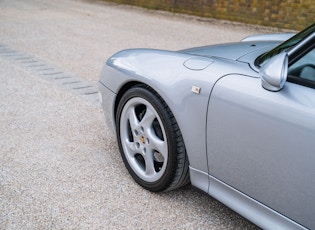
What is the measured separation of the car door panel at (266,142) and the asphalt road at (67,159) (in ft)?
1.69

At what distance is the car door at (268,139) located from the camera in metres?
A: 1.47

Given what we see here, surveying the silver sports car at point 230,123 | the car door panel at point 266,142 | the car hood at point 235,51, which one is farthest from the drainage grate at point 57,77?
the car door panel at point 266,142

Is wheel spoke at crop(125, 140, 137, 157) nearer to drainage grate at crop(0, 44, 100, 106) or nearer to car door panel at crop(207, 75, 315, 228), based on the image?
car door panel at crop(207, 75, 315, 228)

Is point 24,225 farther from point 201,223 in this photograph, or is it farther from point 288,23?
point 288,23

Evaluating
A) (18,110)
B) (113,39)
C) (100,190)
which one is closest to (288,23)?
(113,39)

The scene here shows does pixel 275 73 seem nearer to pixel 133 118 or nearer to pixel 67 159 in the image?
pixel 133 118

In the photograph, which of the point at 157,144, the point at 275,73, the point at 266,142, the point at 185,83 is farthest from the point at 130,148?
the point at 275,73

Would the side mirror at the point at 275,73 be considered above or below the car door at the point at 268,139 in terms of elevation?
above

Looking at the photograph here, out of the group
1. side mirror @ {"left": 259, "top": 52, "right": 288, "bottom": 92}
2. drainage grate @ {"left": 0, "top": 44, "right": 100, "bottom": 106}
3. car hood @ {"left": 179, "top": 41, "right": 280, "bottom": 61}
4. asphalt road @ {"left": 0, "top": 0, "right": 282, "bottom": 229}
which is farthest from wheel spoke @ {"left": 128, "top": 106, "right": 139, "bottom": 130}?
drainage grate @ {"left": 0, "top": 44, "right": 100, "bottom": 106}

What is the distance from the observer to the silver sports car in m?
1.52

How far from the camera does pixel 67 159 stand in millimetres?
2779

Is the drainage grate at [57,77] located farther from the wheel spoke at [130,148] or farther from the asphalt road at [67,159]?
the wheel spoke at [130,148]

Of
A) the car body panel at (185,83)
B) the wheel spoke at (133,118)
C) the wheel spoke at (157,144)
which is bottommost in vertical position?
the wheel spoke at (157,144)

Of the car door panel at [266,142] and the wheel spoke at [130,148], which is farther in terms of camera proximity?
the wheel spoke at [130,148]
